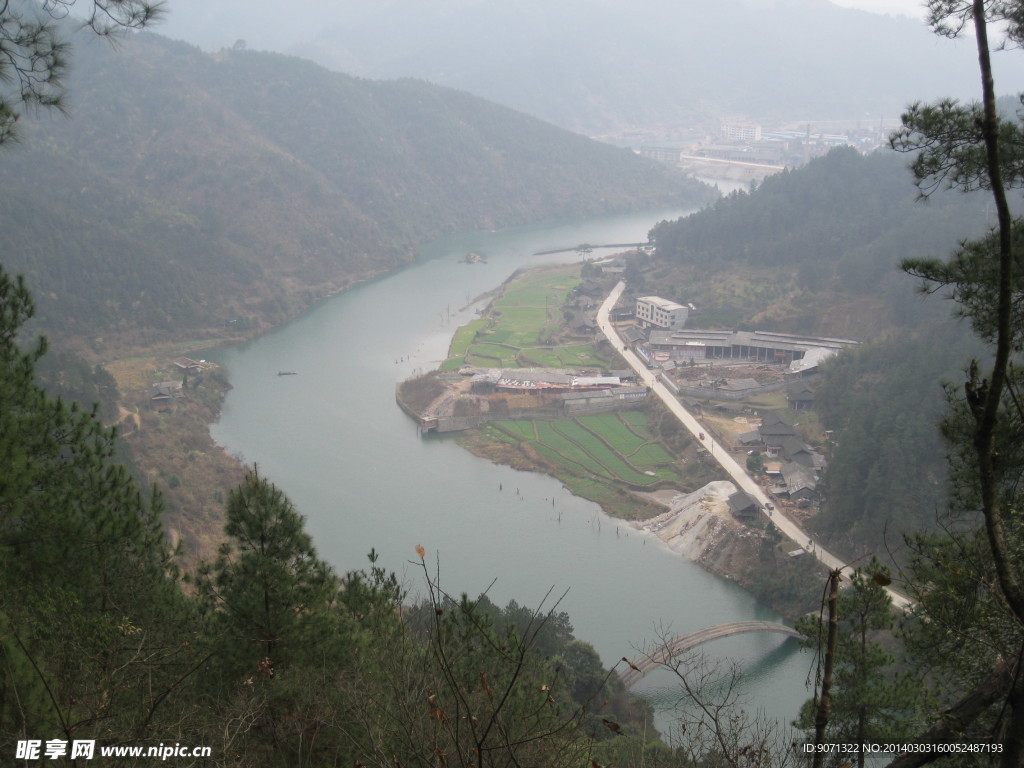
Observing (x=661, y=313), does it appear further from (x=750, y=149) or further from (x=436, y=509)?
(x=750, y=149)

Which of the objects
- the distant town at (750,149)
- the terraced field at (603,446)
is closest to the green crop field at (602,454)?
the terraced field at (603,446)

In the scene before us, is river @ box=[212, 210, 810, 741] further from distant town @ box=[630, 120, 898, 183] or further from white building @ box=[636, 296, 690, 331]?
distant town @ box=[630, 120, 898, 183]

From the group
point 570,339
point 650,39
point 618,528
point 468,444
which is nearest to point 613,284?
point 570,339

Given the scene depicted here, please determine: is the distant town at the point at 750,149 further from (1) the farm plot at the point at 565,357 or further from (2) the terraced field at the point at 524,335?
(1) the farm plot at the point at 565,357

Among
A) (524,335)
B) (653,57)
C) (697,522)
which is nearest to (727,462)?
(697,522)

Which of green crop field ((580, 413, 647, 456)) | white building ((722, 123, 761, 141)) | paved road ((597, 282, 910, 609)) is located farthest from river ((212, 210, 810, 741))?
white building ((722, 123, 761, 141))
